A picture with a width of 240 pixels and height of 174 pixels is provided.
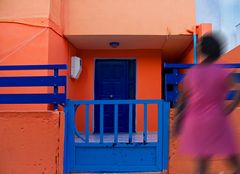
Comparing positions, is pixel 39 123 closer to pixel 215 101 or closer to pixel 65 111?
pixel 65 111

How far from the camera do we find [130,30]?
347 inches

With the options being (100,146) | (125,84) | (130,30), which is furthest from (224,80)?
(125,84)

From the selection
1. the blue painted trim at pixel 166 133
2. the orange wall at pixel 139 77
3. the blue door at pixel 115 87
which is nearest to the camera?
the blue painted trim at pixel 166 133

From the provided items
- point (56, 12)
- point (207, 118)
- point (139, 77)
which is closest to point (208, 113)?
point (207, 118)

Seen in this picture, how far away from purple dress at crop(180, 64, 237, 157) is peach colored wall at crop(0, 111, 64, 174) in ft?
9.21

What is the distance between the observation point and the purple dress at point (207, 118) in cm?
294

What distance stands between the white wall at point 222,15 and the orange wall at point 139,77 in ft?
5.74

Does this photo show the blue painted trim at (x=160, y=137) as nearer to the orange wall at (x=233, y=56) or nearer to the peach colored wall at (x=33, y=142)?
the peach colored wall at (x=33, y=142)

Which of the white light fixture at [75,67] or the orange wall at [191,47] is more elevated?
the orange wall at [191,47]

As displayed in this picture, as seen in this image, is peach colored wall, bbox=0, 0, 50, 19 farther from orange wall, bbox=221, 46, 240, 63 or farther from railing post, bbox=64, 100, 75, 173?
orange wall, bbox=221, 46, 240, 63

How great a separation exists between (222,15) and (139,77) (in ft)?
9.50

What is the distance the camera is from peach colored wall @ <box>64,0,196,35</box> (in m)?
8.83

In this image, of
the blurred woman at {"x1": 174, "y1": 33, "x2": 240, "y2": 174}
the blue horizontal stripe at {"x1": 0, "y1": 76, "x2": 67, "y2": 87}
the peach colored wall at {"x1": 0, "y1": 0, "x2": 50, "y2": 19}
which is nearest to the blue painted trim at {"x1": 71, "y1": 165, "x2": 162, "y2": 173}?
the blue horizontal stripe at {"x1": 0, "y1": 76, "x2": 67, "y2": 87}

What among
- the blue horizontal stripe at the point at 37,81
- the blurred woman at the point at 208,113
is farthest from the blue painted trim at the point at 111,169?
the blurred woman at the point at 208,113
